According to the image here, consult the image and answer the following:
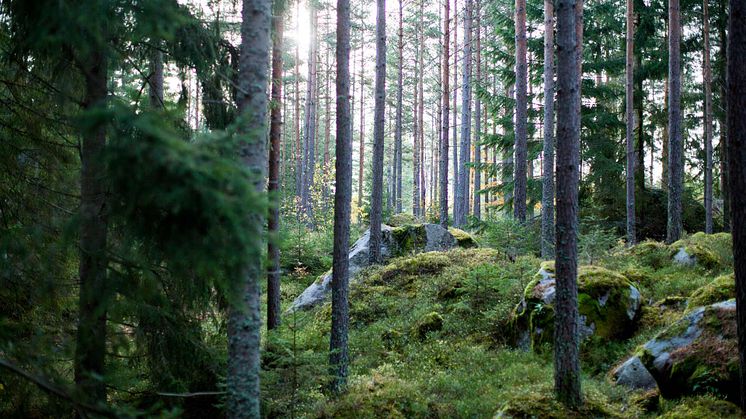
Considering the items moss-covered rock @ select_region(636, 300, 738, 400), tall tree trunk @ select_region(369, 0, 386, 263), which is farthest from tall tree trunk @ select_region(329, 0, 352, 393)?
tall tree trunk @ select_region(369, 0, 386, 263)

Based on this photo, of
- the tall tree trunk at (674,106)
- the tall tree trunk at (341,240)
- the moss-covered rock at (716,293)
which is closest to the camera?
the moss-covered rock at (716,293)

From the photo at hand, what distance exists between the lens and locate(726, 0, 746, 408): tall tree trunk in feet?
17.8

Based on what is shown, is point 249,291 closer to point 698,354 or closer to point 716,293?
point 698,354

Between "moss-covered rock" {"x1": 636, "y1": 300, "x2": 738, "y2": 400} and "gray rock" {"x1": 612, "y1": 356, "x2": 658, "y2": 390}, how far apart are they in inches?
5.3

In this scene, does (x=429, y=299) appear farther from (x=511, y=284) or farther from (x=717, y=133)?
(x=717, y=133)

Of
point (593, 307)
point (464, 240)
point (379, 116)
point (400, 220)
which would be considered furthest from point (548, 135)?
point (400, 220)

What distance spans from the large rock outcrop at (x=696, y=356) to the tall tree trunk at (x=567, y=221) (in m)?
1.36

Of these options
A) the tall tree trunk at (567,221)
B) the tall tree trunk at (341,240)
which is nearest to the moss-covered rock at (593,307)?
the tall tree trunk at (567,221)

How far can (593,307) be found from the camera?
28.7 ft

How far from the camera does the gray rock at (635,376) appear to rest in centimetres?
680

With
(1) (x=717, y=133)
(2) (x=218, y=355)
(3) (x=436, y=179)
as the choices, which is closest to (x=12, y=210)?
(2) (x=218, y=355)

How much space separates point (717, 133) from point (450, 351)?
19726 mm

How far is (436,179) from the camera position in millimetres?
44469

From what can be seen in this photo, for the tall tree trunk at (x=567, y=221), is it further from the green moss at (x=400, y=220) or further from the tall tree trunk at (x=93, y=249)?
the green moss at (x=400, y=220)
